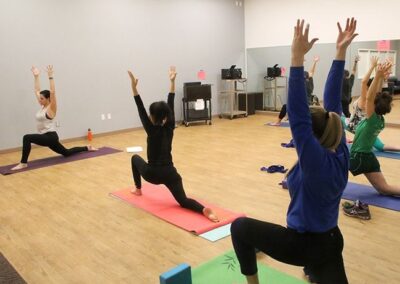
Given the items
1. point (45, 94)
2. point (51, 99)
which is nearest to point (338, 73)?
point (51, 99)

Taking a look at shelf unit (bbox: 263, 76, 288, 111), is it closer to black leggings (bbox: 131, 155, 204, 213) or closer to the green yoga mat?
black leggings (bbox: 131, 155, 204, 213)

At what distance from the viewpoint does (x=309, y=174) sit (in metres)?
1.38

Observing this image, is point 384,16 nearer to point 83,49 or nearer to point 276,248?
point 83,49

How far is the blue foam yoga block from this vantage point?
73.4 inches

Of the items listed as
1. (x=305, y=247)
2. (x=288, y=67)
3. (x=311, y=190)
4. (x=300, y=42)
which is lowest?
(x=305, y=247)

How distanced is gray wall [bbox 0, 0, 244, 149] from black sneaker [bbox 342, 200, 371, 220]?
506 cm

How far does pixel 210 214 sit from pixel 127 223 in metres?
0.66

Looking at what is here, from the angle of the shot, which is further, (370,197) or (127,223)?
(370,197)

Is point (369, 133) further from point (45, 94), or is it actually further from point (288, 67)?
point (288, 67)

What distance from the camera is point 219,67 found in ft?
28.6

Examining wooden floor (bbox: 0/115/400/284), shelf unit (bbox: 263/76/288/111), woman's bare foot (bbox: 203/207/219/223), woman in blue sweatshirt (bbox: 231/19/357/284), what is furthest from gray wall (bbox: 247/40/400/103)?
woman in blue sweatshirt (bbox: 231/19/357/284)

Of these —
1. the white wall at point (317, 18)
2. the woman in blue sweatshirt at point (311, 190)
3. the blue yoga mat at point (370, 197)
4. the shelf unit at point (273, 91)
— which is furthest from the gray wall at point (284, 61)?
the woman in blue sweatshirt at point (311, 190)

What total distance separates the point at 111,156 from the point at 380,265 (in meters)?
3.90

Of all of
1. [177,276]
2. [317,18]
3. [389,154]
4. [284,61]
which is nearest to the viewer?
[177,276]
